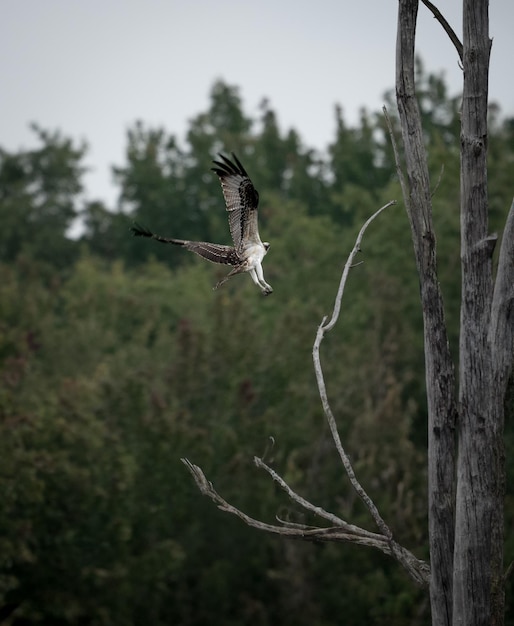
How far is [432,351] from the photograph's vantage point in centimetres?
594

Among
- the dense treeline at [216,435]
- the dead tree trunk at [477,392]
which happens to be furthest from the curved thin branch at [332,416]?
the dense treeline at [216,435]

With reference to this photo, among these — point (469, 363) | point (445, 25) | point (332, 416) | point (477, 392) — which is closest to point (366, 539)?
point (332, 416)

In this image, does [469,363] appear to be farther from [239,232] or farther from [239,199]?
[239,199]

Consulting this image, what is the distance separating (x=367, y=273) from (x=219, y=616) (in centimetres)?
1814

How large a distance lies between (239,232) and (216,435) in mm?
20204

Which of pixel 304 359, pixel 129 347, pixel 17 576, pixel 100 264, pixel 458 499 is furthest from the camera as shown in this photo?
pixel 100 264

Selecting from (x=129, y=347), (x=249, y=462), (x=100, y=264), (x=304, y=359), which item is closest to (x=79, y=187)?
(x=100, y=264)

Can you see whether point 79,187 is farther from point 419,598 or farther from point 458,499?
point 458,499

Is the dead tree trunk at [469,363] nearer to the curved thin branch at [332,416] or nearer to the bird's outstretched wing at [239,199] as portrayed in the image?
the curved thin branch at [332,416]

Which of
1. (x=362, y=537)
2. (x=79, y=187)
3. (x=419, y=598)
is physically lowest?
(x=362, y=537)

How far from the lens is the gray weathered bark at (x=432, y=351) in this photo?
5.85 metres

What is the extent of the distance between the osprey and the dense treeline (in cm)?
939

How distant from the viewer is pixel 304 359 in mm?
30062

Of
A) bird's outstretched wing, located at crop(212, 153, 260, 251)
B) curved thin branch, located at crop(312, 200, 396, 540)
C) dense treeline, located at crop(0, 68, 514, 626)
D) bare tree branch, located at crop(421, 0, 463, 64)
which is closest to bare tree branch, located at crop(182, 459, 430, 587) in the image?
curved thin branch, located at crop(312, 200, 396, 540)
